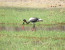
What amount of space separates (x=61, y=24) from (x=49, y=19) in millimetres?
1013

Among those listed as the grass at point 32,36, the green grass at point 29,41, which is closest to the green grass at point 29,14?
the grass at point 32,36

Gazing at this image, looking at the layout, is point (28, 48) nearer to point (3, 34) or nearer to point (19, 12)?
point (3, 34)

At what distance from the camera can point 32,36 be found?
36.8ft

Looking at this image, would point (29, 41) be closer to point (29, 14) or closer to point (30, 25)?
point (30, 25)

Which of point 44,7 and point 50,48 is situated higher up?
point 44,7

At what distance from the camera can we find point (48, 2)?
20328 millimetres

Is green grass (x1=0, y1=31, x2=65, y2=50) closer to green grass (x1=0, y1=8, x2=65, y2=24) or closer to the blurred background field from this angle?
the blurred background field

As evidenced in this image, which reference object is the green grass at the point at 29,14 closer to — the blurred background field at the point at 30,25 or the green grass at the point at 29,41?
the blurred background field at the point at 30,25

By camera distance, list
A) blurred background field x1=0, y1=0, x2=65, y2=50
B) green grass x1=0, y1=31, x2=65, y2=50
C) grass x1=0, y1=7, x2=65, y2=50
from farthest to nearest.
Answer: blurred background field x1=0, y1=0, x2=65, y2=50 → grass x1=0, y1=7, x2=65, y2=50 → green grass x1=0, y1=31, x2=65, y2=50

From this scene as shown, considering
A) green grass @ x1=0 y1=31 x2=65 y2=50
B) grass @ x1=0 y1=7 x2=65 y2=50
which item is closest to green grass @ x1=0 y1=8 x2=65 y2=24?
grass @ x1=0 y1=7 x2=65 y2=50

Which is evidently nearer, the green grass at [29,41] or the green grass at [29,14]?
the green grass at [29,41]

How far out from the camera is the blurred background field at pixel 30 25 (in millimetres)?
9833

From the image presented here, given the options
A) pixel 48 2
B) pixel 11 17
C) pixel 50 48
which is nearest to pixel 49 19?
pixel 11 17

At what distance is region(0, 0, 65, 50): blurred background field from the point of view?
9.83m
